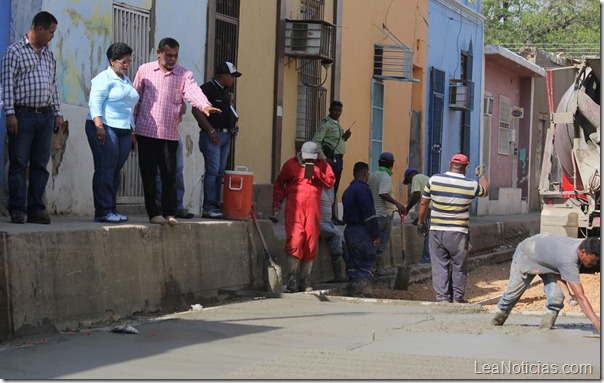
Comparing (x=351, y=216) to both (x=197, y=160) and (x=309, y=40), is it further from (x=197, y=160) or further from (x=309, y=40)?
(x=309, y=40)

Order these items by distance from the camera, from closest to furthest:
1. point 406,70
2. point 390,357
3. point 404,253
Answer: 1. point 390,357
2. point 404,253
3. point 406,70

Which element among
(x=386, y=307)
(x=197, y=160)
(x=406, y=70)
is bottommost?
(x=386, y=307)

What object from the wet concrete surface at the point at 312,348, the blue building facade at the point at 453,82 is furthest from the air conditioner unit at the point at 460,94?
the wet concrete surface at the point at 312,348

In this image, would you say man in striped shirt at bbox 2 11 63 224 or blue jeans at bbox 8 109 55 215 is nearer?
man in striped shirt at bbox 2 11 63 224

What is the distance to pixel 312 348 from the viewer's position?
28.5 feet

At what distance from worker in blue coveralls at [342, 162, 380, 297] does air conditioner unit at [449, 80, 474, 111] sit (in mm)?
13150

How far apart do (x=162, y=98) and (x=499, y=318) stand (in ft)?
12.8

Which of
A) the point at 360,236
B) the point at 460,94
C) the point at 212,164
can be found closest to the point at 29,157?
the point at 212,164

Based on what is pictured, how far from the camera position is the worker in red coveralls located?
42.7 ft

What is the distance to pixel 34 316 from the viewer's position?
8.99 m

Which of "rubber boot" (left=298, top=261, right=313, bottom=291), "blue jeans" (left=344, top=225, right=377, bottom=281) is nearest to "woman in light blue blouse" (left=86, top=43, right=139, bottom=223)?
"rubber boot" (left=298, top=261, right=313, bottom=291)

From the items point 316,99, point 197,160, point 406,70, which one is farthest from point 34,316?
point 406,70

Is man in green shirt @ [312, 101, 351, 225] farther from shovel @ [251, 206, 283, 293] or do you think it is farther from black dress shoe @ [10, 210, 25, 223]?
black dress shoe @ [10, 210, 25, 223]

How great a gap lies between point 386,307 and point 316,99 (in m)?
7.76
